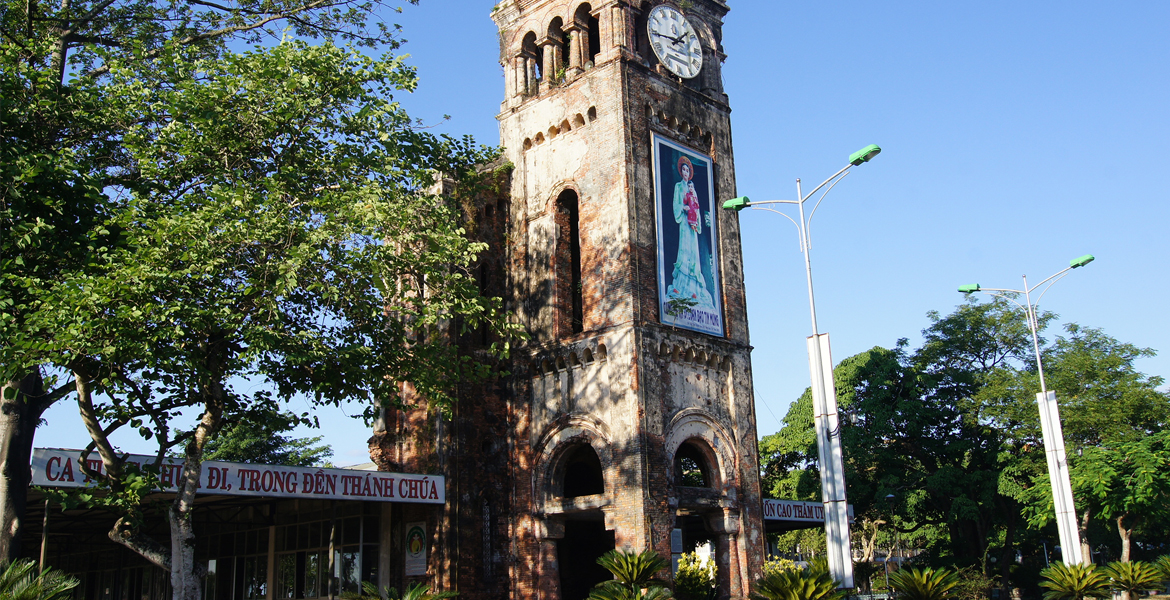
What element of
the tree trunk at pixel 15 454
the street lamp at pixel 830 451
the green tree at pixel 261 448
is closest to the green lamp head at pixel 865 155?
the street lamp at pixel 830 451

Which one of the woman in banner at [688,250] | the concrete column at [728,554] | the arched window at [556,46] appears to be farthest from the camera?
the arched window at [556,46]

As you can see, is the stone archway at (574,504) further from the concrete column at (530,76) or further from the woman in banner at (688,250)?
the concrete column at (530,76)

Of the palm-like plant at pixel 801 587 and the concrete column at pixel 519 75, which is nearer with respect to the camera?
the palm-like plant at pixel 801 587

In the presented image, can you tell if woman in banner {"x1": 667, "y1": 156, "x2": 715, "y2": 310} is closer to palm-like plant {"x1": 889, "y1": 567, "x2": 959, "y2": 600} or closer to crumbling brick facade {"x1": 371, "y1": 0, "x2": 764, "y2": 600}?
crumbling brick facade {"x1": 371, "y1": 0, "x2": 764, "y2": 600}

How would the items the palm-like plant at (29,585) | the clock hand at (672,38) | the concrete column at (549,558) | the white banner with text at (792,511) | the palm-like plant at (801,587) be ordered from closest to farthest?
the palm-like plant at (29,585), the palm-like plant at (801,587), the concrete column at (549,558), the clock hand at (672,38), the white banner with text at (792,511)

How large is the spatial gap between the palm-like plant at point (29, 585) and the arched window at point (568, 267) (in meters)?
13.8

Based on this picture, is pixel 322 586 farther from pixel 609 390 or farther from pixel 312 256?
pixel 312 256

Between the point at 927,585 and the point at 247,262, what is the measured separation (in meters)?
13.4

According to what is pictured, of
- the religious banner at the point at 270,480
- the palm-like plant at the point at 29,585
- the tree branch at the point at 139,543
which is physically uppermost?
the religious banner at the point at 270,480

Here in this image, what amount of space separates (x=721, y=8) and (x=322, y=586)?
19969 mm

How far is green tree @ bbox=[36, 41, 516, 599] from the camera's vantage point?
52.8 feet

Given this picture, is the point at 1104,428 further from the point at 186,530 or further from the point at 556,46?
the point at 186,530

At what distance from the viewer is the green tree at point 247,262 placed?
16.1m

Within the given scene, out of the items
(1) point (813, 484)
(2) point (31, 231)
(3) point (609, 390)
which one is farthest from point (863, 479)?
(2) point (31, 231)
